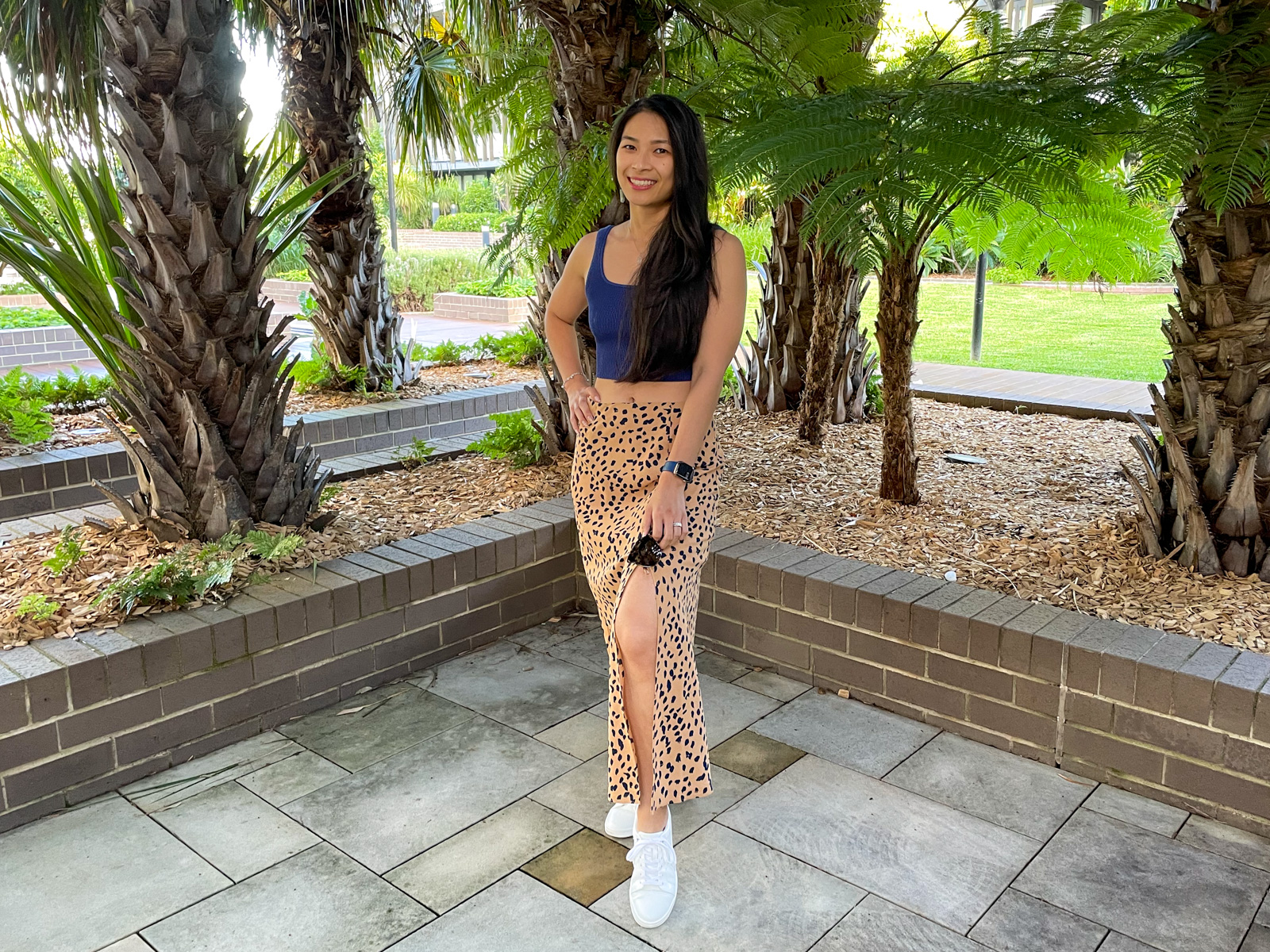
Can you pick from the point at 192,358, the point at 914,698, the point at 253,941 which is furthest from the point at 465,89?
the point at 253,941

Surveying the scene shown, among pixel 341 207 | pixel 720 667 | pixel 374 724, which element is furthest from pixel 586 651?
pixel 341 207

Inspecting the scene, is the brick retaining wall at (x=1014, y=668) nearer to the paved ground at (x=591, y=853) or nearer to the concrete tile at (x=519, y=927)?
the paved ground at (x=591, y=853)

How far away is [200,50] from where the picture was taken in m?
3.58

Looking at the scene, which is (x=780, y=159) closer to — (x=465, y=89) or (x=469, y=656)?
(x=469, y=656)

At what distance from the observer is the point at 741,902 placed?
2.43 metres

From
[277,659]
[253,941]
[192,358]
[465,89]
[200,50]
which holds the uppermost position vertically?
[465,89]

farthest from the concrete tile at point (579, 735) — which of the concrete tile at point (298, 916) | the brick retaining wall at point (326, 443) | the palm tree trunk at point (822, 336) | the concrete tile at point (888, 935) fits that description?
the brick retaining wall at point (326, 443)

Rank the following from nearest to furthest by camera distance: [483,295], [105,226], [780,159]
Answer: [780,159] < [105,226] < [483,295]

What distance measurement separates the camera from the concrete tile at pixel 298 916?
2.29 m

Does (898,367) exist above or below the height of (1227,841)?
above

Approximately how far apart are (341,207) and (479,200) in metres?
27.5

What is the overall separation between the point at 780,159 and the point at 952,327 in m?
12.4

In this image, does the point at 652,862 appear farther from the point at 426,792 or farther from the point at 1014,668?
the point at 1014,668

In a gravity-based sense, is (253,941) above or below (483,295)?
below
